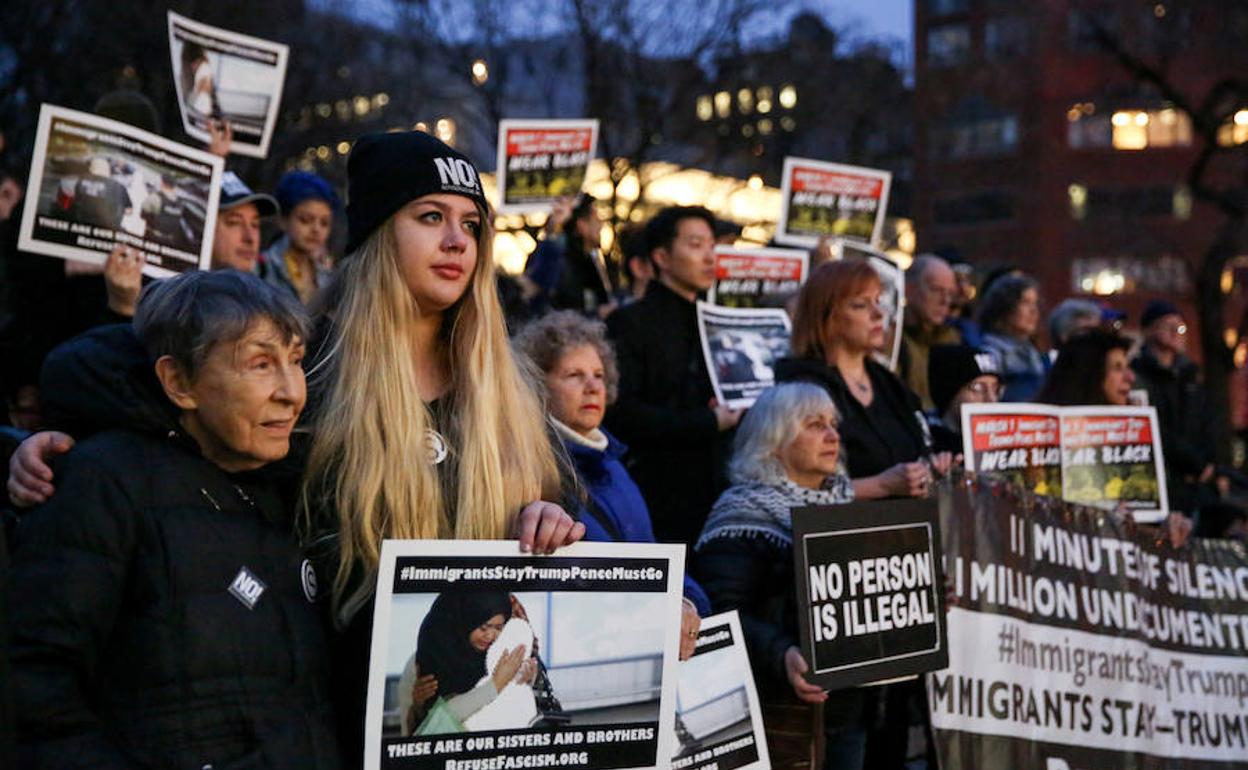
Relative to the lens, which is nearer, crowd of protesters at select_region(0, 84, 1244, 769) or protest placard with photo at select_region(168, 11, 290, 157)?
crowd of protesters at select_region(0, 84, 1244, 769)

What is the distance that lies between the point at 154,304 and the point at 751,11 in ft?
81.9

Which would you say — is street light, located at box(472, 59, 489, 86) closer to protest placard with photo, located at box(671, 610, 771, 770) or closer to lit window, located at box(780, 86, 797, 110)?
lit window, located at box(780, 86, 797, 110)

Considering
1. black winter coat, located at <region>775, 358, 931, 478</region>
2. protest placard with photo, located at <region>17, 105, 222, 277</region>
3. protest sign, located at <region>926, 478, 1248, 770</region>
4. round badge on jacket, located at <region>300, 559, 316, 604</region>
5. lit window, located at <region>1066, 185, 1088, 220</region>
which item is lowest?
protest sign, located at <region>926, 478, 1248, 770</region>

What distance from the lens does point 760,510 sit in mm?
5684

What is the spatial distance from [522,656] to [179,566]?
0.75 meters

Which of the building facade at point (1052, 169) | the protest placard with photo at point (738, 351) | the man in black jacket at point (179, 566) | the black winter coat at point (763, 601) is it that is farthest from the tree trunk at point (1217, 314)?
the man in black jacket at point (179, 566)

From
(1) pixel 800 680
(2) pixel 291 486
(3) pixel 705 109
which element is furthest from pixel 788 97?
(2) pixel 291 486

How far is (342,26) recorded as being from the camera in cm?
2775

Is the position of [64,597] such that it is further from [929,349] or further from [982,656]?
[929,349]

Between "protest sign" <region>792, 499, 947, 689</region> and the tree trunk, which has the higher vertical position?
the tree trunk

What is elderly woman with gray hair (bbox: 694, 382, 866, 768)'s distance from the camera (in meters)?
5.36

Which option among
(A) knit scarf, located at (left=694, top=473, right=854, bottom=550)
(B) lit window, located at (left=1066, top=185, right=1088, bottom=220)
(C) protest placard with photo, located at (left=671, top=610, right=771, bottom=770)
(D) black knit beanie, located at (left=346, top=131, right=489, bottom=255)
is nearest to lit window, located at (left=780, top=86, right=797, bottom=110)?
(A) knit scarf, located at (left=694, top=473, right=854, bottom=550)

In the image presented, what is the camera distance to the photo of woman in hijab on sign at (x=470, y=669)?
127 inches

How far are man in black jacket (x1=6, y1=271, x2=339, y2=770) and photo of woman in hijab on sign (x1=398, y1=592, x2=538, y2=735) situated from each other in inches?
8.4
